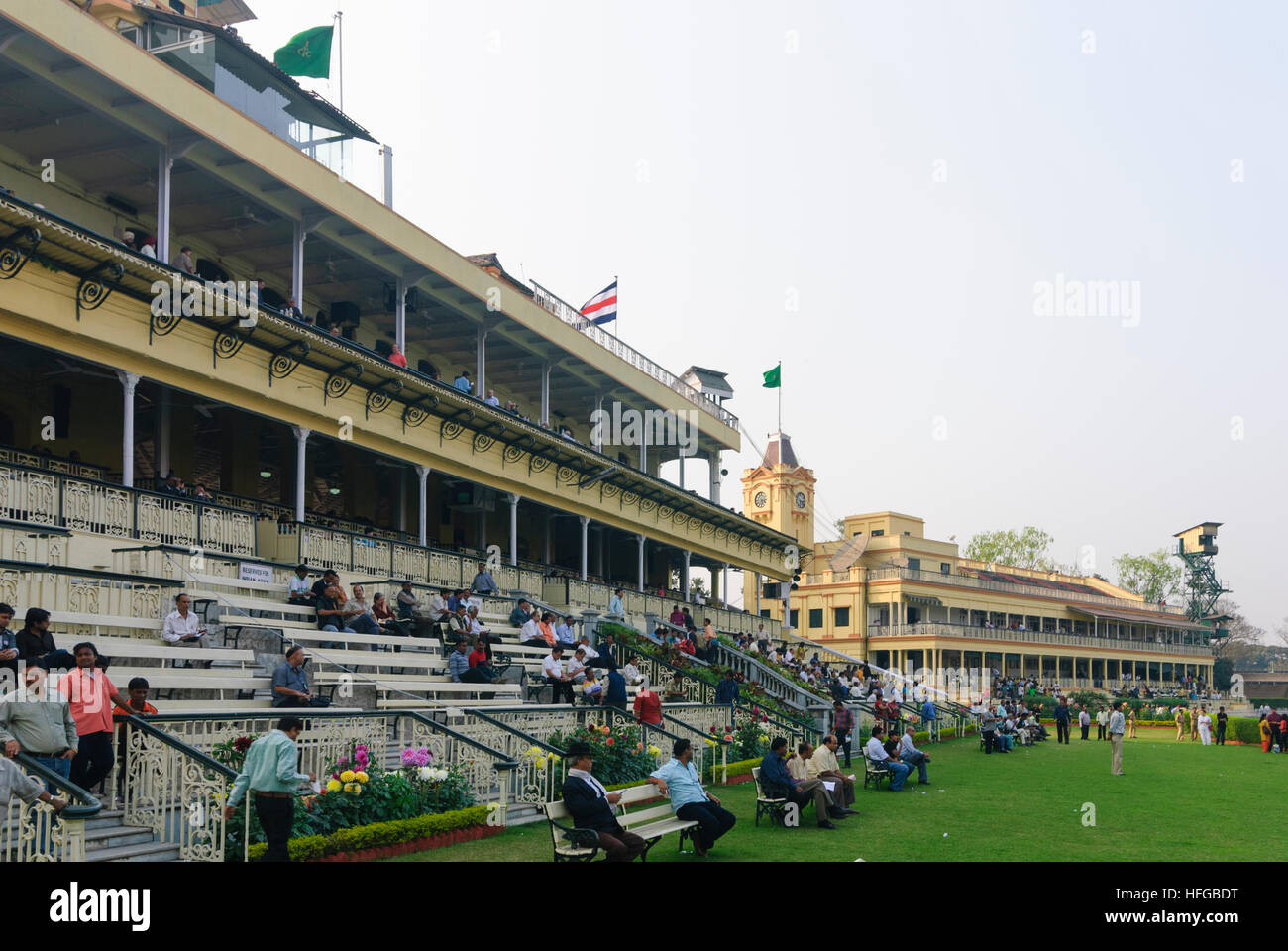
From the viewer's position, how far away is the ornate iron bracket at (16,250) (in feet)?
61.2

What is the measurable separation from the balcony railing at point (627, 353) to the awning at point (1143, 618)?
4925cm

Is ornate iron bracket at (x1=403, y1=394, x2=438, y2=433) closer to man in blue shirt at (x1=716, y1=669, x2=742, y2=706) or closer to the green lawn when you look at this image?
man in blue shirt at (x1=716, y1=669, x2=742, y2=706)

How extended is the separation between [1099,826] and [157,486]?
684 inches

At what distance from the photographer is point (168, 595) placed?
17562mm

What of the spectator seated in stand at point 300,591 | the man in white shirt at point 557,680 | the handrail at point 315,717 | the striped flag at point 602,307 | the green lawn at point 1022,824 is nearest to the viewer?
the handrail at point 315,717

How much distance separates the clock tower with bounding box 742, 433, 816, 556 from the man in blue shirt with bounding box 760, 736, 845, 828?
62729 millimetres

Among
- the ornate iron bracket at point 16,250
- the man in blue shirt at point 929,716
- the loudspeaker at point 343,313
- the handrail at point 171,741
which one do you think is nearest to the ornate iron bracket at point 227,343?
the ornate iron bracket at point 16,250

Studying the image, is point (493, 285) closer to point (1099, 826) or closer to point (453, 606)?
point (453, 606)

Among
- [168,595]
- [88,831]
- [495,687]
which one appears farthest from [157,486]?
[88,831]

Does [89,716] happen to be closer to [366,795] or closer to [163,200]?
[366,795]

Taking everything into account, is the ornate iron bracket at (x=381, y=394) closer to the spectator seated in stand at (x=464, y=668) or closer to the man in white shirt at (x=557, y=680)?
the man in white shirt at (x=557, y=680)

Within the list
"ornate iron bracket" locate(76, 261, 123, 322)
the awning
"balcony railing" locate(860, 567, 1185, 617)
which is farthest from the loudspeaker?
the awning

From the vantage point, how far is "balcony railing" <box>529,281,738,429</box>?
39688 mm

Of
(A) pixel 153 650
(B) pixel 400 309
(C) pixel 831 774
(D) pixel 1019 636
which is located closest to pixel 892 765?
(C) pixel 831 774
